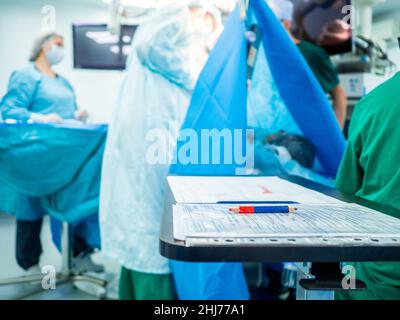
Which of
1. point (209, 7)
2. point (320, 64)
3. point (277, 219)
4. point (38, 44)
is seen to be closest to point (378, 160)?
point (277, 219)

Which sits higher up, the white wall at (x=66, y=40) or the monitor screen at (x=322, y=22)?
the monitor screen at (x=322, y=22)

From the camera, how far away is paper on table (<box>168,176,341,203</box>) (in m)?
0.62

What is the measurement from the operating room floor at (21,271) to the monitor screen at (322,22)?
6.88ft

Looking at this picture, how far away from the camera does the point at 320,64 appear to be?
1.68 metres

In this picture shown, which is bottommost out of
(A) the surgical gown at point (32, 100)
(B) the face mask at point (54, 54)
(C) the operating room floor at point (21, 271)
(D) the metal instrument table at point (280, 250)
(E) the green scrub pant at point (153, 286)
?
(C) the operating room floor at point (21, 271)

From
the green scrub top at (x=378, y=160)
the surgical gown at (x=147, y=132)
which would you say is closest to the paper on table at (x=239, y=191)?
the green scrub top at (x=378, y=160)

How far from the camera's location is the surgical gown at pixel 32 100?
65.6 inches

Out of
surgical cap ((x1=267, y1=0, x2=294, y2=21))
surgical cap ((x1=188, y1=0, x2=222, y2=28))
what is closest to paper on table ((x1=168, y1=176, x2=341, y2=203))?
surgical cap ((x1=188, y1=0, x2=222, y2=28))

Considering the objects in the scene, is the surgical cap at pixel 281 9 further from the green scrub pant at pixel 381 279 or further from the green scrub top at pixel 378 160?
the green scrub pant at pixel 381 279

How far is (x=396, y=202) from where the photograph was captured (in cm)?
67

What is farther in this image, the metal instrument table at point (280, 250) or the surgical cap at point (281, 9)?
the surgical cap at point (281, 9)

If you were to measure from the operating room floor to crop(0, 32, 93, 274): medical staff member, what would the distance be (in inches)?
5.1

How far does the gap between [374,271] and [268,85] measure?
0.76m

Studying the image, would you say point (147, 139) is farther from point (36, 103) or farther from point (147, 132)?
point (36, 103)
